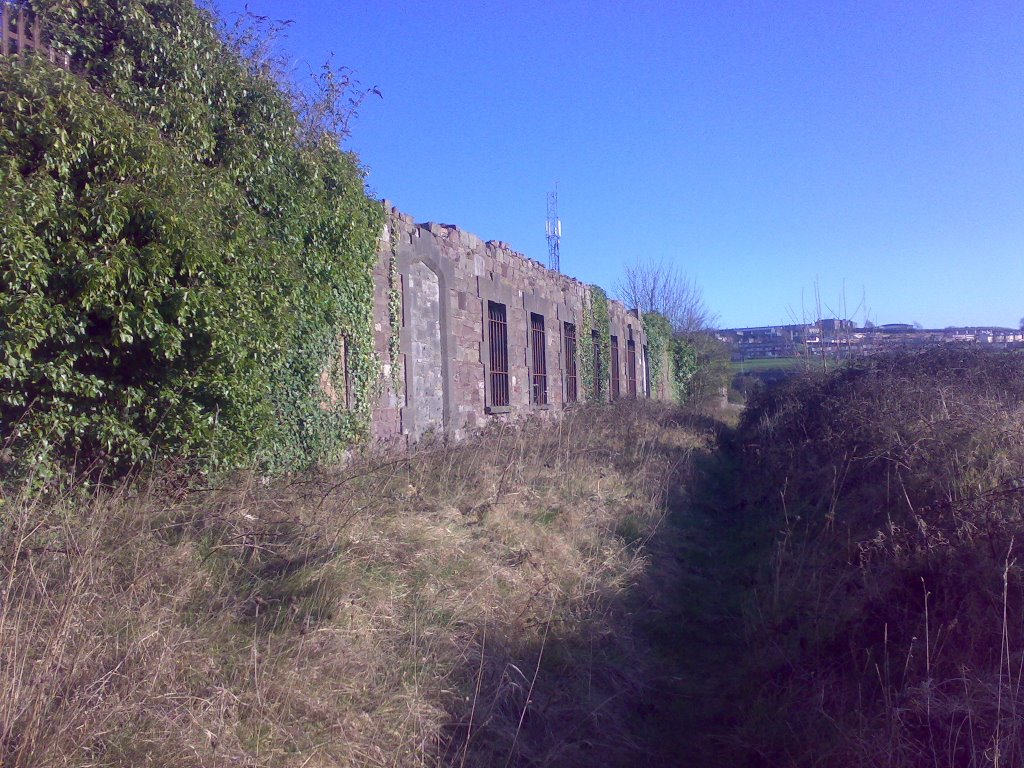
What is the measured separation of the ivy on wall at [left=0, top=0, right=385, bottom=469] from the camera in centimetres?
481

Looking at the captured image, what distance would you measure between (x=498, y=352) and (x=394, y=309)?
386cm

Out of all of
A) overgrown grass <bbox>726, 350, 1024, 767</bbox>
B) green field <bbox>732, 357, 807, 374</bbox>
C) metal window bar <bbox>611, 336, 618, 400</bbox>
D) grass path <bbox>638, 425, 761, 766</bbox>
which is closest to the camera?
overgrown grass <bbox>726, 350, 1024, 767</bbox>

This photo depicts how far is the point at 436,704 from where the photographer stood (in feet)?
13.3

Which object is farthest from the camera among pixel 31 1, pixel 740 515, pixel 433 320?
pixel 433 320

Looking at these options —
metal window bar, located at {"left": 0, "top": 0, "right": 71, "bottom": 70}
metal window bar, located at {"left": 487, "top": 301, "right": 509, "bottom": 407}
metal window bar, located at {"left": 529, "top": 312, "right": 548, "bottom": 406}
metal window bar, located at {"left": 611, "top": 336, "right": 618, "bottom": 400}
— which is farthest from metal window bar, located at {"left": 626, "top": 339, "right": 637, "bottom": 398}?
metal window bar, located at {"left": 0, "top": 0, "right": 71, "bottom": 70}

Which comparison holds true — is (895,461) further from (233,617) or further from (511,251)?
(511,251)

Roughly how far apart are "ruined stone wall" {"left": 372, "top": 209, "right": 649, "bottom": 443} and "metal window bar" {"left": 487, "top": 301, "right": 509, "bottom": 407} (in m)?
0.10

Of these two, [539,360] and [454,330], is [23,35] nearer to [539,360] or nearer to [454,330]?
[454,330]

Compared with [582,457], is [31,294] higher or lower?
higher

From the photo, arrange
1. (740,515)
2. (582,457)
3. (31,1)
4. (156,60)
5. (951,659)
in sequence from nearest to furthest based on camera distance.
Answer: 1. (951,659)
2. (31,1)
3. (156,60)
4. (740,515)
5. (582,457)

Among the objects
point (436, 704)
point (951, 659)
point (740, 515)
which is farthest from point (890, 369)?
point (436, 704)

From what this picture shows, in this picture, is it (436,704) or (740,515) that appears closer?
(436,704)

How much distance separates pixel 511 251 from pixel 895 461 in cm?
881

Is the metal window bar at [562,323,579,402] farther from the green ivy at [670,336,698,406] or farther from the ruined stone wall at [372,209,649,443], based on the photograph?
the green ivy at [670,336,698,406]
